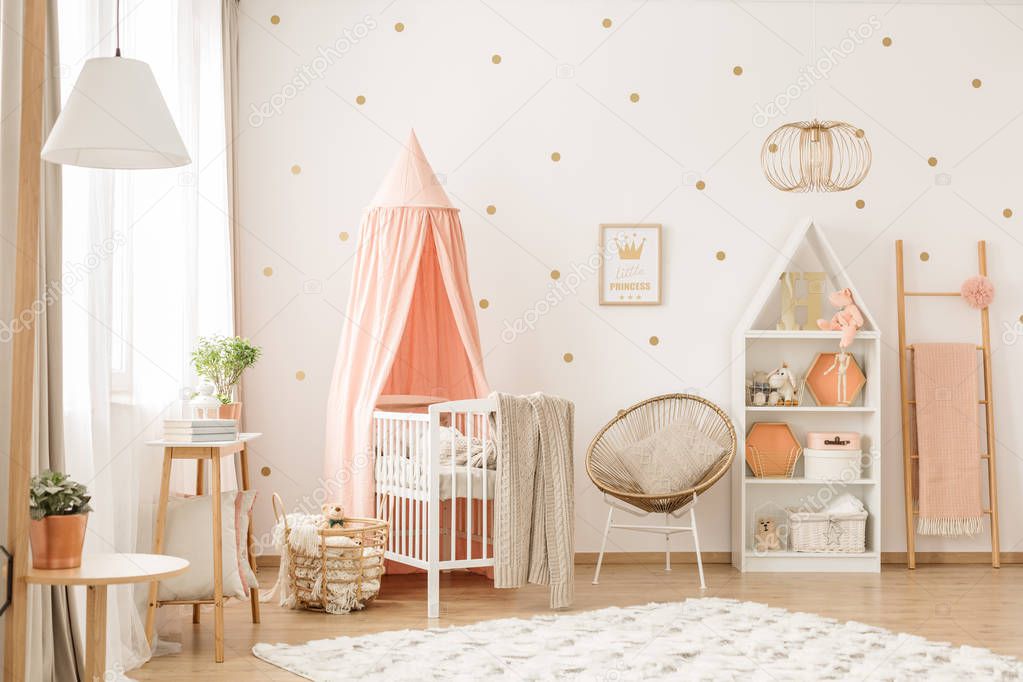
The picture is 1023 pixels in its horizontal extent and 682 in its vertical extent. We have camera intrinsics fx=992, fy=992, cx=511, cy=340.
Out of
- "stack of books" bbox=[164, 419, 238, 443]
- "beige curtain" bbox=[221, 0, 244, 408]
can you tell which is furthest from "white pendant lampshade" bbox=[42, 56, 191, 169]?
"beige curtain" bbox=[221, 0, 244, 408]

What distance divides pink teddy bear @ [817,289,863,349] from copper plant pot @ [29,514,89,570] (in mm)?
3763

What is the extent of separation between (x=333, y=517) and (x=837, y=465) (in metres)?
2.52

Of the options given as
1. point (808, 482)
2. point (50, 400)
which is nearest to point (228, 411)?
point (50, 400)

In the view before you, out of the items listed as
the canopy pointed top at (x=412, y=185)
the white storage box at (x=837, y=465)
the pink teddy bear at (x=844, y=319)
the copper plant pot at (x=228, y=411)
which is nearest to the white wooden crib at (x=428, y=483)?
the copper plant pot at (x=228, y=411)

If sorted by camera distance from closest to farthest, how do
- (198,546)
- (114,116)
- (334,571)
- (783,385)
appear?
(114,116) < (198,546) < (334,571) < (783,385)

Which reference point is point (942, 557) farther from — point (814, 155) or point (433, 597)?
point (433, 597)

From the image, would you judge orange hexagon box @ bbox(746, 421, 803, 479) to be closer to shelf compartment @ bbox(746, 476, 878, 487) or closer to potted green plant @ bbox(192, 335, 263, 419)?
shelf compartment @ bbox(746, 476, 878, 487)

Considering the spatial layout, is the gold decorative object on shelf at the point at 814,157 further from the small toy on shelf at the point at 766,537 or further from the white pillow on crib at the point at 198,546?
the white pillow on crib at the point at 198,546

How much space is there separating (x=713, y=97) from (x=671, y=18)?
1.53 ft

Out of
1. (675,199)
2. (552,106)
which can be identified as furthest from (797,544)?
(552,106)

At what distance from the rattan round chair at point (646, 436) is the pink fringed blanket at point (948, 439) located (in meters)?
1.04

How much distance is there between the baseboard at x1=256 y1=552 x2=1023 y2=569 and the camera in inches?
199

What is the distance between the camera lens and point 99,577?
6.93 feet

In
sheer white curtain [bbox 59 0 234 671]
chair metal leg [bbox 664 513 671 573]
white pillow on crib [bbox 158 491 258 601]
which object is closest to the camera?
sheer white curtain [bbox 59 0 234 671]
